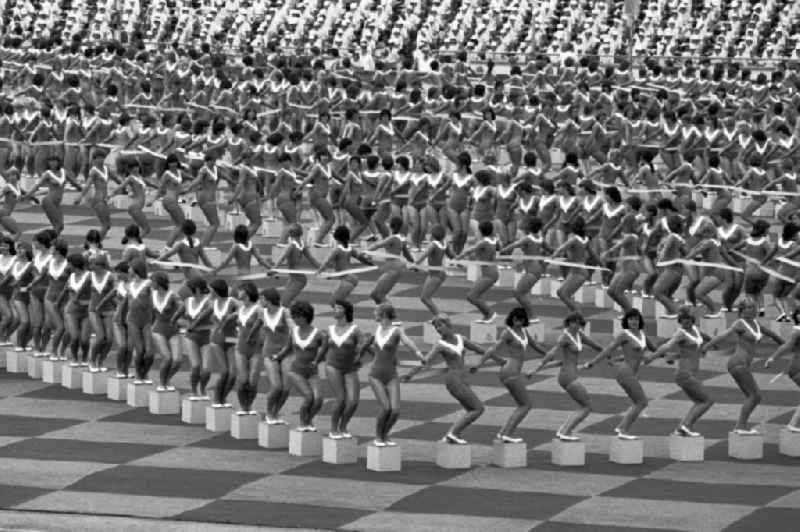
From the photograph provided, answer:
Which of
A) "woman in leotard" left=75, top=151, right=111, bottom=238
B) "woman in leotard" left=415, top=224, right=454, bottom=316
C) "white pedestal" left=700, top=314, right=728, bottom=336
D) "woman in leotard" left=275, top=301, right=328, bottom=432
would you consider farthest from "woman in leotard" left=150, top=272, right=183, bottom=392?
"woman in leotard" left=75, top=151, right=111, bottom=238

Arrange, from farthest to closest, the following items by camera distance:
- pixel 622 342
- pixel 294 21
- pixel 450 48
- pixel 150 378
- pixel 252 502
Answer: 1. pixel 294 21
2. pixel 450 48
3. pixel 150 378
4. pixel 622 342
5. pixel 252 502

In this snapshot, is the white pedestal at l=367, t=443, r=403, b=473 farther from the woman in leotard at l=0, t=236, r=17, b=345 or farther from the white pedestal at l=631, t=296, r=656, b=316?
the white pedestal at l=631, t=296, r=656, b=316

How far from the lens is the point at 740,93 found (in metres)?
49.3

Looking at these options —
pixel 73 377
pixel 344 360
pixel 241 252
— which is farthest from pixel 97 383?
pixel 344 360

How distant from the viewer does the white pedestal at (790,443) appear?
27.4m

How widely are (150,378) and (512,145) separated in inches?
548

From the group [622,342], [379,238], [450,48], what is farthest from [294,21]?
[622,342]

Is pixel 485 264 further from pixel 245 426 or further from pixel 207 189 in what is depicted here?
pixel 207 189

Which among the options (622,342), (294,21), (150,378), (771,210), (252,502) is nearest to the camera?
(252,502)

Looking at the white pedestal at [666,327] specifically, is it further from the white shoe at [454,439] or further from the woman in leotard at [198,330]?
the white shoe at [454,439]

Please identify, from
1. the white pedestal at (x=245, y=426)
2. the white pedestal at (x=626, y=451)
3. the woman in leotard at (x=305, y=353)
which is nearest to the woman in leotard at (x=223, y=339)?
the white pedestal at (x=245, y=426)

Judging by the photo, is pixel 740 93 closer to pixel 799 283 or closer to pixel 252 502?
pixel 799 283

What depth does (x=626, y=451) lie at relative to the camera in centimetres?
2688

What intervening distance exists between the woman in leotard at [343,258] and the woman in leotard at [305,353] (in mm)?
5101
